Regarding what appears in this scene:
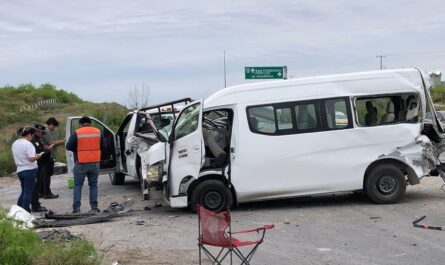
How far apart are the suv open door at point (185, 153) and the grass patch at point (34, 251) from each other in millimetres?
4270

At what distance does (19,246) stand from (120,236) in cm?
310

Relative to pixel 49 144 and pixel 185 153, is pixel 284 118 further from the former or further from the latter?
pixel 49 144

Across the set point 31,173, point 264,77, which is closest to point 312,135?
point 31,173

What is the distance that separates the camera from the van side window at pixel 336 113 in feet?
34.0

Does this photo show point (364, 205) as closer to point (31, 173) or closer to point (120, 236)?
point (120, 236)

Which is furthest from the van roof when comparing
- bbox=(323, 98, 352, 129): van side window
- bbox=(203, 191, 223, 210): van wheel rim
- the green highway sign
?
the green highway sign

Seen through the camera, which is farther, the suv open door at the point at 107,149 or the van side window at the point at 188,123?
the suv open door at the point at 107,149

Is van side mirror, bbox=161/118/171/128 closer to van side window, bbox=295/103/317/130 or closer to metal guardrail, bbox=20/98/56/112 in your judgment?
van side window, bbox=295/103/317/130

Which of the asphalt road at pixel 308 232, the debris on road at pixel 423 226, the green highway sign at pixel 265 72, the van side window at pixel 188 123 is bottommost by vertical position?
the asphalt road at pixel 308 232

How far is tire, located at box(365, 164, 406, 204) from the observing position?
10.4 metres

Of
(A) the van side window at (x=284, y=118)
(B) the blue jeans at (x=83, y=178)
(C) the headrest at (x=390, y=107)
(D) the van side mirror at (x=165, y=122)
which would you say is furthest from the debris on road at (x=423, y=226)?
(D) the van side mirror at (x=165, y=122)

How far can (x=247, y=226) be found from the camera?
924 cm

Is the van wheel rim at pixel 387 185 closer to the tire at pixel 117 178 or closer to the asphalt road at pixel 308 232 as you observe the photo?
the asphalt road at pixel 308 232

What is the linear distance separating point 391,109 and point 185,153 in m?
3.87
